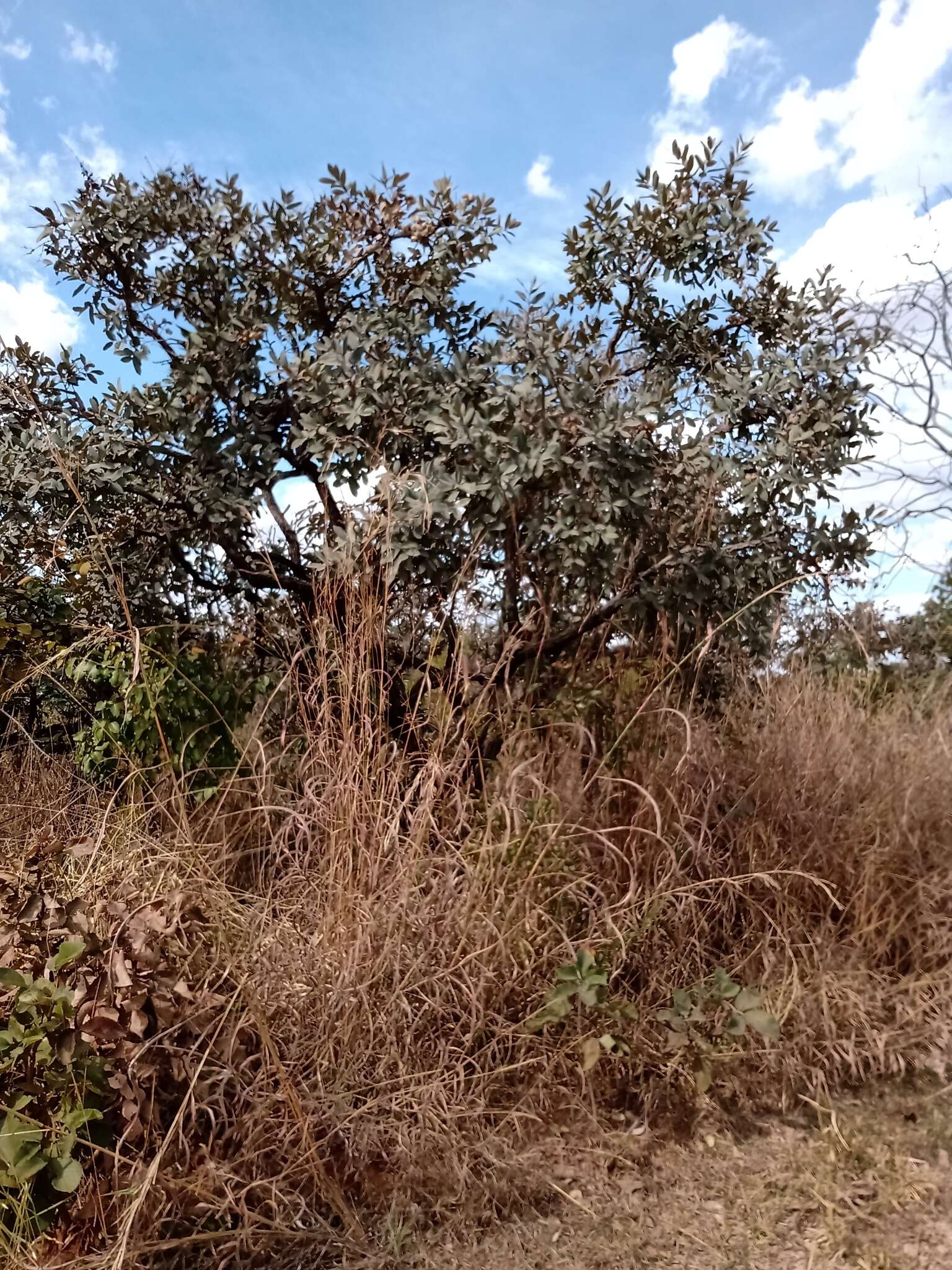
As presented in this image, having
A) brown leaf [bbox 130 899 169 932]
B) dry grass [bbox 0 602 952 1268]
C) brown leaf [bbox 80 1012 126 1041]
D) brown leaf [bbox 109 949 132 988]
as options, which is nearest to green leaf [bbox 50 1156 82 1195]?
dry grass [bbox 0 602 952 1268]

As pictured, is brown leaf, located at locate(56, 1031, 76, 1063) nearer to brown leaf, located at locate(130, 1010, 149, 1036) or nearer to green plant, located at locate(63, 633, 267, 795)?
brown leaf, located at locate(130, 1010, 149, 1036)

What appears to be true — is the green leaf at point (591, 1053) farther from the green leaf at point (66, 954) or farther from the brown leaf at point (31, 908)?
the brown leaf at point (31, 908)

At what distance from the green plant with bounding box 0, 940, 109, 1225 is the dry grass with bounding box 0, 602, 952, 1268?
140mm

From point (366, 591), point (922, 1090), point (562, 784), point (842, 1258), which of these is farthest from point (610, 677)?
point (842, 1258)

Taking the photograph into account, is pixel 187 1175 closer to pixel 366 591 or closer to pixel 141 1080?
pixel 141 1080

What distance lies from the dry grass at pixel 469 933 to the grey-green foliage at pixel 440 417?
23.8 inches

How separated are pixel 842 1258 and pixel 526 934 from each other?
956 millimetres

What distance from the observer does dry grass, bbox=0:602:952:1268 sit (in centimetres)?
199

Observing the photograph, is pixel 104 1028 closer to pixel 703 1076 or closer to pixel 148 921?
pixel 148 921

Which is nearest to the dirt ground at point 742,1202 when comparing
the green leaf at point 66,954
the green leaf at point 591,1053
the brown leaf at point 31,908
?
the green leaf at point 591,1053

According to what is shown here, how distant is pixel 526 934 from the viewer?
2418mm

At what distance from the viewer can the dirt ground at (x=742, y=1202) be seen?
75.4 inches

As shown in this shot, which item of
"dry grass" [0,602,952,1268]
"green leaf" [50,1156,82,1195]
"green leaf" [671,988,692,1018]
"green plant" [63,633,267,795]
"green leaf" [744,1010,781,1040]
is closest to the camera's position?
"green leaf" [50,1156,82,1195]

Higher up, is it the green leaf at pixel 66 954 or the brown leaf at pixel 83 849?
the brown leaf at pixel 83 849
